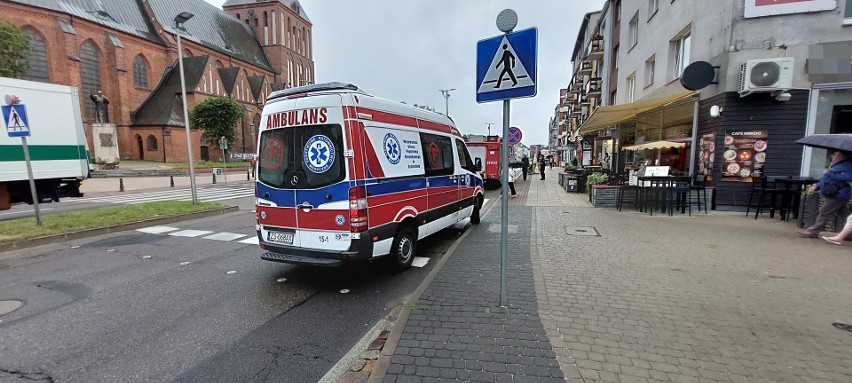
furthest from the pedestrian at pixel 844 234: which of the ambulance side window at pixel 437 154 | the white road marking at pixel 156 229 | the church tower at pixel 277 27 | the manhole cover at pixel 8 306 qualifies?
the church tower at pixel 277 27

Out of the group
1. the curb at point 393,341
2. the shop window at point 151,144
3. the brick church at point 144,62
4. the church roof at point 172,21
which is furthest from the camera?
the shop window at point 151,144

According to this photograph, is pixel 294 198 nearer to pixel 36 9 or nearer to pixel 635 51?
pixel 635 51

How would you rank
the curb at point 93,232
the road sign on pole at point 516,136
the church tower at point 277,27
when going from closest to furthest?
1. the curb at point 93,232
2. the road sign on pole at point 516,136
3. the church tower at point 277,27

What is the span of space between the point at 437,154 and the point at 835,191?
7.14m

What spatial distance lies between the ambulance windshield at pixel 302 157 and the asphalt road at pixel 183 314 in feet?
4.75

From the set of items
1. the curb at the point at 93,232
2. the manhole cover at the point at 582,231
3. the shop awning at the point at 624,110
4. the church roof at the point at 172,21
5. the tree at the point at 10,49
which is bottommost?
the curb at the point at 93,232

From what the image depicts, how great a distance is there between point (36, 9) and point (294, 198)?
48.0 metres

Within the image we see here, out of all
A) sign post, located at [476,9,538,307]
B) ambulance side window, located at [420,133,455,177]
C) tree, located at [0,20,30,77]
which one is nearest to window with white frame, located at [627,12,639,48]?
ambulance side window, located at [420,133,455,177]

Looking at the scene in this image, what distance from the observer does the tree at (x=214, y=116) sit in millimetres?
36312

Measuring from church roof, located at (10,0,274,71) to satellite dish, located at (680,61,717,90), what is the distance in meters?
51.3

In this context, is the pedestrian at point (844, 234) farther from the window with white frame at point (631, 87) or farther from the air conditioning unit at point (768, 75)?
the window with white frame at point (631, 87)

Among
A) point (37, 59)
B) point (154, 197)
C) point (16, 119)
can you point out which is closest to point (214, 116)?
point (37, 59)

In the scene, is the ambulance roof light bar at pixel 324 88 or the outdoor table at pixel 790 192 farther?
the outdoor table at pixel 790 192

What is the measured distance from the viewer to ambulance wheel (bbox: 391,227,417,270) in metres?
5.26
